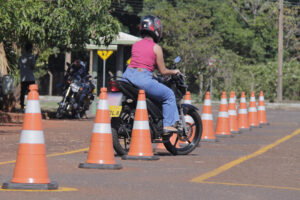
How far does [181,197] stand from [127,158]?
3.29m

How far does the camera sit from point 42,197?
669cm

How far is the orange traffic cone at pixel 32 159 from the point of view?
7.07m

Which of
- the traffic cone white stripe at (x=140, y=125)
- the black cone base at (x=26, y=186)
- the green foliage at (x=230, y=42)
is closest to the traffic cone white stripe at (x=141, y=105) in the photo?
the traffic cone white stripe at (x=140, y=125)

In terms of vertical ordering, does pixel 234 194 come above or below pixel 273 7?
below

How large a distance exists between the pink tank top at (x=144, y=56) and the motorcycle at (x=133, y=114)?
30cm

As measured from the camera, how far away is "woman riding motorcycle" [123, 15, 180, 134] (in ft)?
35.3

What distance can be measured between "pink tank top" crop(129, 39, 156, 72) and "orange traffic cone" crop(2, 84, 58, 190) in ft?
11.7

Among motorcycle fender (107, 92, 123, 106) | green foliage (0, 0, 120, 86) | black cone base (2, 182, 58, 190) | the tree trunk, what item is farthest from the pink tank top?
the tree trunk

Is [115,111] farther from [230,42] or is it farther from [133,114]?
[230,42]

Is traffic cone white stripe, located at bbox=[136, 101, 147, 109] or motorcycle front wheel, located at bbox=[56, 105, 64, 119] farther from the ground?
traffic cone white stripe, located at bbox=[136, 101, 147, 109]

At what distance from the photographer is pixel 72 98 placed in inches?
819

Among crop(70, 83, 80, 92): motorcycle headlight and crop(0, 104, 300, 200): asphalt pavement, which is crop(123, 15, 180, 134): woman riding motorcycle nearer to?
crop(0, 104, 300, 200): asphalt pavement

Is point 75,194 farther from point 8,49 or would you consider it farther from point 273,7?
point 273,7

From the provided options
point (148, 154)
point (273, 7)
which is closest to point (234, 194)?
point (148, 154)
